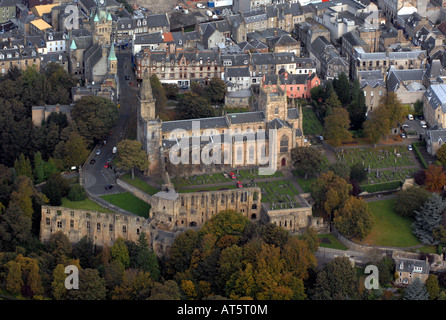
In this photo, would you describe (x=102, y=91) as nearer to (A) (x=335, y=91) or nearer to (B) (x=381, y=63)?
(A) (x=335, y=91)

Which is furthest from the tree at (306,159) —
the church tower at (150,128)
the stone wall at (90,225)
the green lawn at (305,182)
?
the stone wall at (90,225)

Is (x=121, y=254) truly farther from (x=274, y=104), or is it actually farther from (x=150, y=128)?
(x=274, y=104)

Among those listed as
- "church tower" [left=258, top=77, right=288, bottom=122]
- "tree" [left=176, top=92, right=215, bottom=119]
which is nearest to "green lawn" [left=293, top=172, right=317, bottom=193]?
"church tower" [left=258, top=77, right=288, bottom=122]

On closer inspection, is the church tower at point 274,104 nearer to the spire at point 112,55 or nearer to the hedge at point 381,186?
the hedge at point 381,186

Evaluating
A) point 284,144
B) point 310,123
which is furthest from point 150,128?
point 310,123
